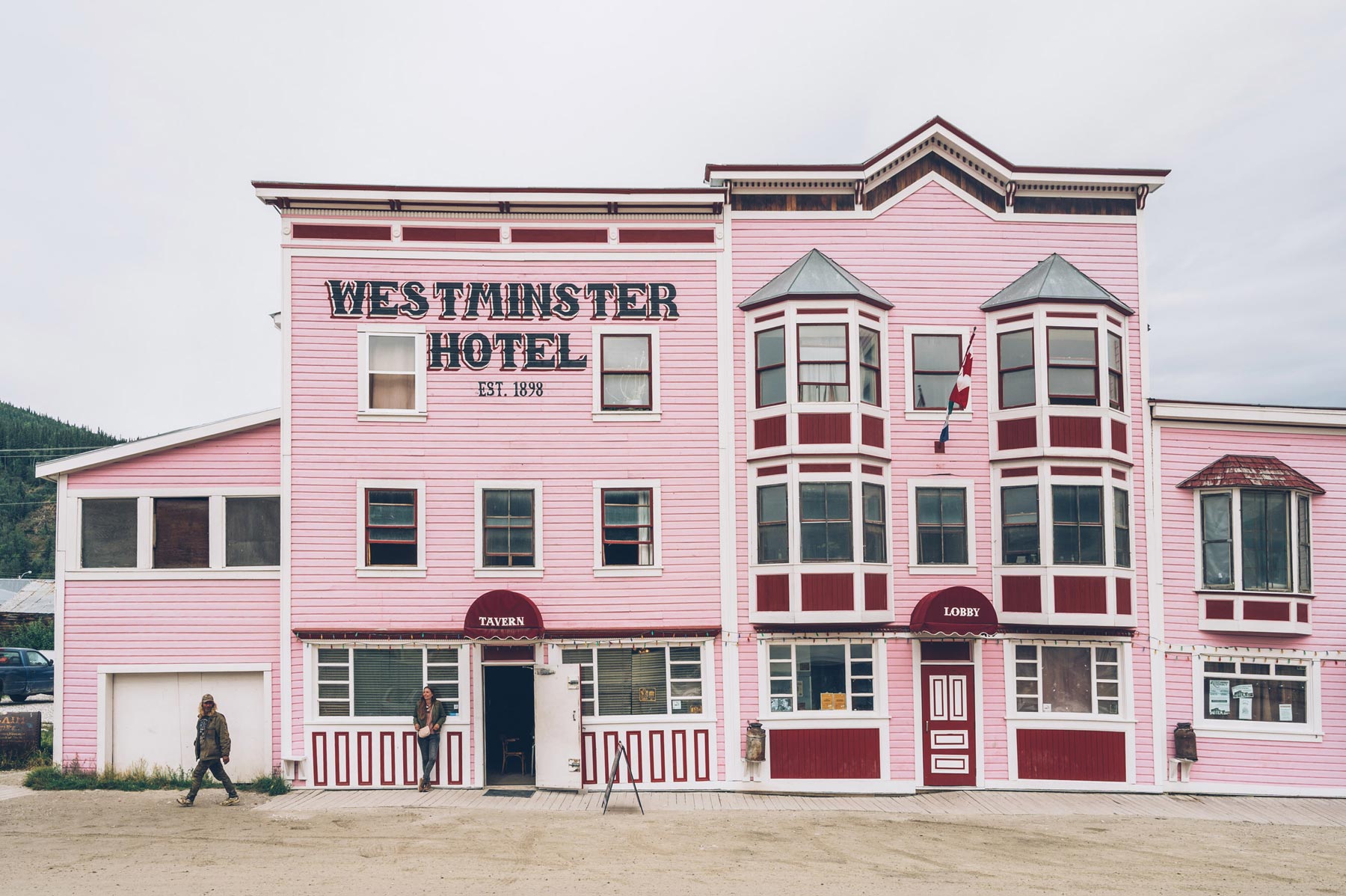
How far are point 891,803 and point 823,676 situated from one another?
8.37 ft

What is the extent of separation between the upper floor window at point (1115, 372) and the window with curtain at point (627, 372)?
8955 millimetres

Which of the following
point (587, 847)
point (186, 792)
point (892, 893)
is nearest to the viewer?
point (892, 893)

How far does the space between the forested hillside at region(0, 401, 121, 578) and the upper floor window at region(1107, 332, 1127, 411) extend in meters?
65.3

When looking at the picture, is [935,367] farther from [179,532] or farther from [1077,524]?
[179,532]

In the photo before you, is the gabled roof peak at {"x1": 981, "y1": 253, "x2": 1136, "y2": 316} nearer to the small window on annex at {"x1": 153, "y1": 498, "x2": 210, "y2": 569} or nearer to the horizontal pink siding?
the horizontal pink siding

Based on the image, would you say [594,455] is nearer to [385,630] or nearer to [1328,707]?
[385,630]

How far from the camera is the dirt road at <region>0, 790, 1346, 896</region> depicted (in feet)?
42.9

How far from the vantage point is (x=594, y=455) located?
19.2 m

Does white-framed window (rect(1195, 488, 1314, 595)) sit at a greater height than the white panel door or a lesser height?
greater

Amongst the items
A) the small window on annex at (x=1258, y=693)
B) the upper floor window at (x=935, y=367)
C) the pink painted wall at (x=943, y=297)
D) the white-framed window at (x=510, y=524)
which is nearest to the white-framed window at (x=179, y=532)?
the white-framed window at (x=510, y=524)

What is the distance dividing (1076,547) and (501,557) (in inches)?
432

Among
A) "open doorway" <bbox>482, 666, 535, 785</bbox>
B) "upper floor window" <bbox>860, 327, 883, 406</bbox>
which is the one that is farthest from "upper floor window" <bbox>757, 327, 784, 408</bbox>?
"open doorway" <bbox>482, 666, 535, 785</bbox>

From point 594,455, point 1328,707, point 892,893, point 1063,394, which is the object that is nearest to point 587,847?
point 892,893

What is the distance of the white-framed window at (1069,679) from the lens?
1908 cm
